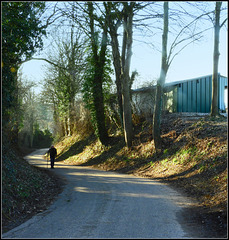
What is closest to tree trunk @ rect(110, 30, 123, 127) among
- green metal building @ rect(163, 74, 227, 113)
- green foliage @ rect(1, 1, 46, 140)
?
green metal building @ rect(163, 74, 227, 113)

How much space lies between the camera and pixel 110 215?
307 inches

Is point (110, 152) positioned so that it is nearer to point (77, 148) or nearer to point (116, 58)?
point (116, 58)

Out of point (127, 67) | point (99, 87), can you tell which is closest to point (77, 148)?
point (99, 87)

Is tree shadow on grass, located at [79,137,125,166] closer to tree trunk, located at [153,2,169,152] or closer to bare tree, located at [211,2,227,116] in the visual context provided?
tree trunk, located at [153,2,169,152]

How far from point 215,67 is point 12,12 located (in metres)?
13.1

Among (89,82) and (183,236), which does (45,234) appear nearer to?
(183,236)

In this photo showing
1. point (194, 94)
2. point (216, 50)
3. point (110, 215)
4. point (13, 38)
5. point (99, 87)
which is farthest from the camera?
point (194, 94)

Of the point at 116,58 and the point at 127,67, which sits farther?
the point at 116,58

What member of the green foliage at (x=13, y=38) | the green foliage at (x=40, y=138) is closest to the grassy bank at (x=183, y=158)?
the green foliage at (x=13, y=38)

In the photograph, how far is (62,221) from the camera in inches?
288

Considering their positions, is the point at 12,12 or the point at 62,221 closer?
the point at 62,221

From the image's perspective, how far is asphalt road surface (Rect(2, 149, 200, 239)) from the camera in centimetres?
640

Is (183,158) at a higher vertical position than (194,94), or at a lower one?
lower

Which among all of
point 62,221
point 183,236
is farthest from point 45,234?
point 183,236
